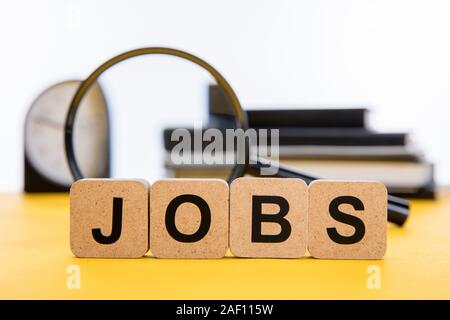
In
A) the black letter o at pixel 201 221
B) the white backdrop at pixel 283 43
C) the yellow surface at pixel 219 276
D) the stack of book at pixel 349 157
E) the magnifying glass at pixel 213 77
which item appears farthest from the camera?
the white backdrop at pixel 283 43

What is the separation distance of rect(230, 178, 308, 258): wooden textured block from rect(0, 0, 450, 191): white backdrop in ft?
2.34

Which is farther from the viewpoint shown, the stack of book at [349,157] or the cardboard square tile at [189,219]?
the stack of book at [349,157]

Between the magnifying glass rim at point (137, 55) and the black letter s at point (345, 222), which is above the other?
the magnifying glass rim at point (137, 55)

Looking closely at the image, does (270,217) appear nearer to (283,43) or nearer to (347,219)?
(347,219)

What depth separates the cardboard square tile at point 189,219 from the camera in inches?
Answer: 18.9

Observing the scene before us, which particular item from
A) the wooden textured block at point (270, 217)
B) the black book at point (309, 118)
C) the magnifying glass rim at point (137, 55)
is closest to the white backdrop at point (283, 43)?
the black book at point (309, 118)

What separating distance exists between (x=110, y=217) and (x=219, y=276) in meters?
0.12

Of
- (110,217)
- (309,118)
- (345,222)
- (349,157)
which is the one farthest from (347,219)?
(309,118)

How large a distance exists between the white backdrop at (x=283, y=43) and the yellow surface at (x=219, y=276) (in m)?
0.63

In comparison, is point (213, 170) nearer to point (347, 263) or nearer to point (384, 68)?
point (384, 68)

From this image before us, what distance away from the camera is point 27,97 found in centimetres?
120

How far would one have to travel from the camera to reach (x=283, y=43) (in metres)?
1.17

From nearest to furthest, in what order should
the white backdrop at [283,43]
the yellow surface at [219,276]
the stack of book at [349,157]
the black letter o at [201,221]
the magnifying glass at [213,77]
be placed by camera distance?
the yellow surface at [219,276]
the black letter o at [201,221]
the magnifying glass at [213,77]
the stack of book at [349,157]
the white backdrop at [283,43]

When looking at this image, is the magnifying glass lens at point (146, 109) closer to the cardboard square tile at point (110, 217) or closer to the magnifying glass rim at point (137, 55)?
the magnifying glass rim at point (137, 55)
